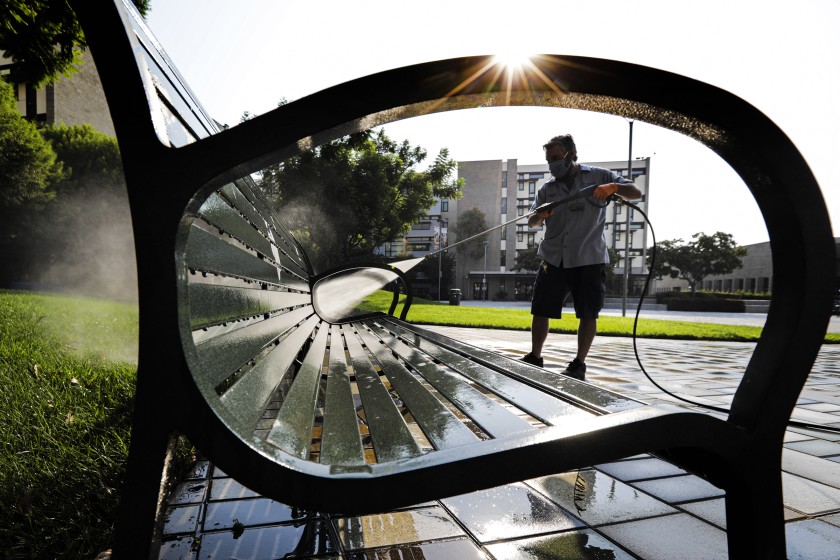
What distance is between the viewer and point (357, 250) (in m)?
25.1

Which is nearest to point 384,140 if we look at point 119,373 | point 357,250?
point 357,250

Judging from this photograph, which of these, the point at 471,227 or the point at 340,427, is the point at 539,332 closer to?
the point at 340,427

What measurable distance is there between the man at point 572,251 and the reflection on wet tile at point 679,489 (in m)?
1.45

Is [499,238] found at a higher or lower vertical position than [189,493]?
higher

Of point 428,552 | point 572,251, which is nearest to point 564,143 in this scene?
point 572,251

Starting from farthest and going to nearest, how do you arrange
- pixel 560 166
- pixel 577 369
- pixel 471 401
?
pixel 560 166, pixel 577 369, pixel 471 401

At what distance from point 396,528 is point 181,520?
586 millimetres

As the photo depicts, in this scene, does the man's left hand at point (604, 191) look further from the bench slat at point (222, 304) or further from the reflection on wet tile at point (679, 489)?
the bench slat at point (222, 304)

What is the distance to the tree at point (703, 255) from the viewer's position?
4397cm

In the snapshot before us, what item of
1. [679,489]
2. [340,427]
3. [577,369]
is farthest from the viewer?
[577,369]

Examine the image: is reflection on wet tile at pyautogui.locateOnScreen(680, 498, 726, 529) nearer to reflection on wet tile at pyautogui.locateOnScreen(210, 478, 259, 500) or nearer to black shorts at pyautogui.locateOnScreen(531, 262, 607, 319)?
reflection on wet tile at pyautogui.locateOnScreen(210, 478, 259, 500)

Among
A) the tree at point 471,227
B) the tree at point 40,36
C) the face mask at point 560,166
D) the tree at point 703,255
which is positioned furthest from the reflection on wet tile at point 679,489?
the tree at point 471,227

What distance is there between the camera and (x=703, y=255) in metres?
45.4

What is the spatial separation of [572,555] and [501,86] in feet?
3.57
